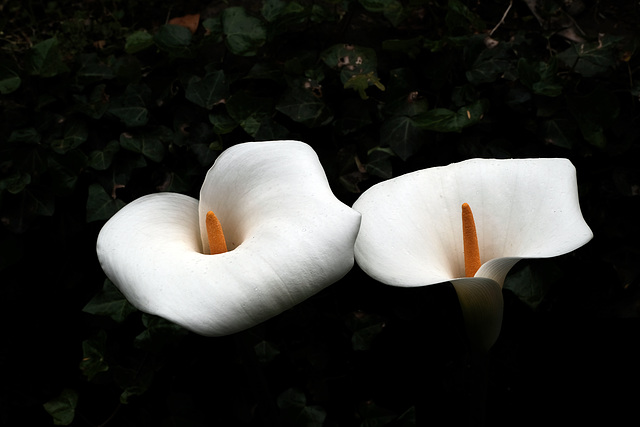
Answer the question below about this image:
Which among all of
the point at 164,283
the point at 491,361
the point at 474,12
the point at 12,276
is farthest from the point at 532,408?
the point at 12,276

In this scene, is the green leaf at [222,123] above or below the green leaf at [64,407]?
above

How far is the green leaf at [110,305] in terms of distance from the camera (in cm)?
123

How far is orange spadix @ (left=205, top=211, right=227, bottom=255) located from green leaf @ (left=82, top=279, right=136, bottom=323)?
16.5 inches

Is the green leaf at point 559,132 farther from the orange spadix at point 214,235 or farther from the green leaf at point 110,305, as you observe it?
the green leaf at point 110,305

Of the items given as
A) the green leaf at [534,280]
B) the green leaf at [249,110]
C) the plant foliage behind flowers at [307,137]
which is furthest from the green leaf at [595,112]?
the green leaf at [249,110]

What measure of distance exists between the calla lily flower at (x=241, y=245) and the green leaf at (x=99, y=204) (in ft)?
1.15

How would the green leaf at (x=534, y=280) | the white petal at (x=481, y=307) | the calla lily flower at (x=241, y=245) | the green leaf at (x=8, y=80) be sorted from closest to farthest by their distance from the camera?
the calla lily flower at (x=241, y=245) → the white petal at (x=481, y=307) → the green leaf at (x=534, y=280) → the green leaf at (x=8, y=80)

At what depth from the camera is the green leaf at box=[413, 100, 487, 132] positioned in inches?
47.7

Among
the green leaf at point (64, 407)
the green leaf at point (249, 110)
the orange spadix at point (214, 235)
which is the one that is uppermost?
the orange spadix at point (214, 235)

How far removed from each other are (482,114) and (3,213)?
3.42 feet

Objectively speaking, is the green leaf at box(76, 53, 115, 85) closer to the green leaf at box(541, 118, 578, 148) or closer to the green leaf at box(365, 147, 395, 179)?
the green leaf at box(365, 147, 395, 179)

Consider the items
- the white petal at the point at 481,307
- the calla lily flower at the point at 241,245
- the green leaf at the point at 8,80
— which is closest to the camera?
the calla lily flower at the point at 241,245

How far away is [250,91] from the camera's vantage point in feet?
4.31

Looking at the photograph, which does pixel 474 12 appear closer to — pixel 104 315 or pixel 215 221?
pixel 215 221
